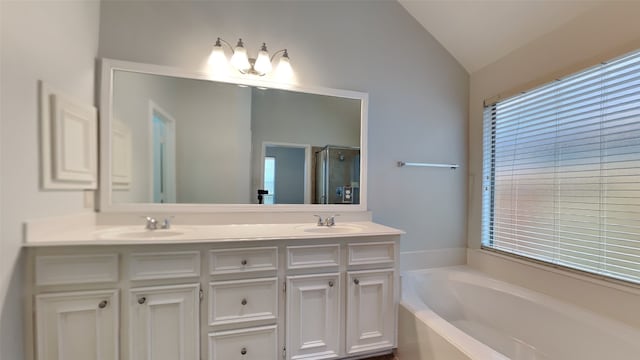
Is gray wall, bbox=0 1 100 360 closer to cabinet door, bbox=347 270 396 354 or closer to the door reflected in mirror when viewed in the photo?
the door reflected in mirror

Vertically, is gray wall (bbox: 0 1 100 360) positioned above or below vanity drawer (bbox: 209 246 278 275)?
above

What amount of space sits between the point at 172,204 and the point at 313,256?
38.5 inches

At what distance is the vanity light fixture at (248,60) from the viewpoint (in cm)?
177

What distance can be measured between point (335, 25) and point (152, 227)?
1.90 metres

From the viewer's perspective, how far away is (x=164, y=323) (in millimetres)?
1295

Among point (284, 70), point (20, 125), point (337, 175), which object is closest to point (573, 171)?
point (337, 175)

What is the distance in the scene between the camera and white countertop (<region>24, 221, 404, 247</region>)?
1193 millimetres

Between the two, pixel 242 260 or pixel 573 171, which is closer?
pixel 242 260

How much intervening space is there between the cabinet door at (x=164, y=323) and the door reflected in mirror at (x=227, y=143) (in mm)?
624

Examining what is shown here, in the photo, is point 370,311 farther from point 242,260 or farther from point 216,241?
point 216,241

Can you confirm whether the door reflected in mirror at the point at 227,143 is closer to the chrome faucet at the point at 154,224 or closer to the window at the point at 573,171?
the chrome faucet at the point at 154,224

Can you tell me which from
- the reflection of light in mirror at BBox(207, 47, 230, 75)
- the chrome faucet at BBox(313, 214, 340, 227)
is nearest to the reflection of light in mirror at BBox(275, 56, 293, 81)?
the reflection of light in mirror at BBox(207, 47, 230, 75)

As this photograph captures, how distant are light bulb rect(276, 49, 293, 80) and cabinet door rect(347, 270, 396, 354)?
142 cm

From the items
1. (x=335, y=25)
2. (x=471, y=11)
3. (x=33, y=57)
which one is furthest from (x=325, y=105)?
(x=33, y=57)
